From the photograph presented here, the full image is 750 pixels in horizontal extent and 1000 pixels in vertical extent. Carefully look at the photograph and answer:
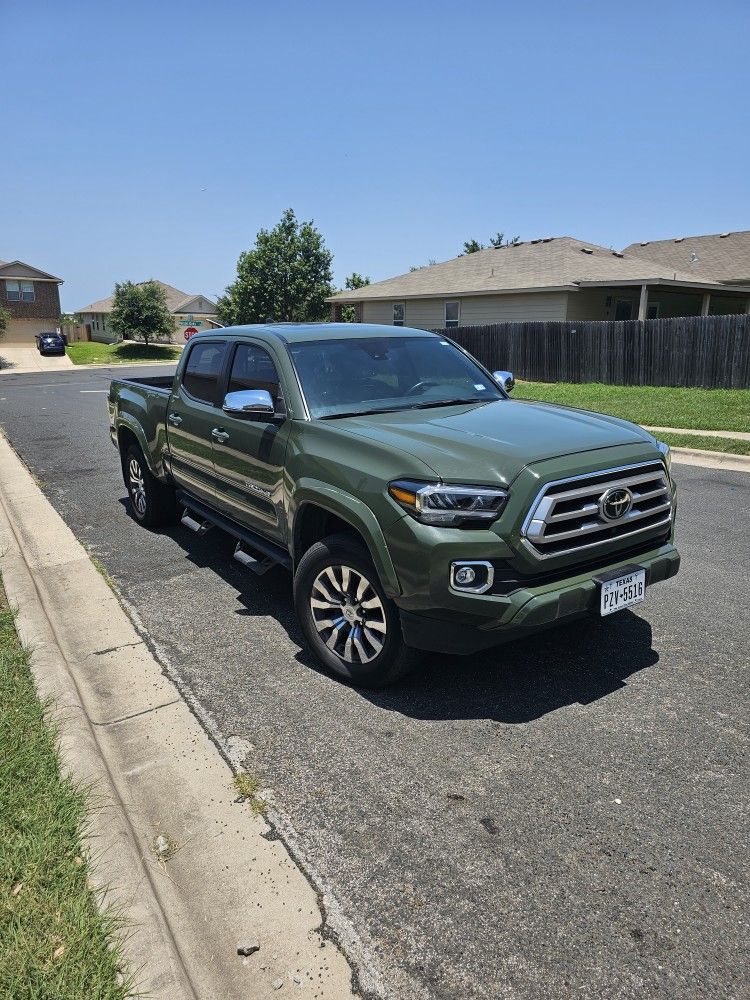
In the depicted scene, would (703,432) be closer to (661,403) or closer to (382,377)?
(661,403)

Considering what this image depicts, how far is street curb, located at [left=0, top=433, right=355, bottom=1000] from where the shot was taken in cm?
224

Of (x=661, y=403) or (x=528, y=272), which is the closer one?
(x=661, y=403)

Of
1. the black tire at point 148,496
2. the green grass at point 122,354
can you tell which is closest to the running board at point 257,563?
the black tire at point 148,496

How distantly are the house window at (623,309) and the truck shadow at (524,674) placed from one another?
24563 millimetres

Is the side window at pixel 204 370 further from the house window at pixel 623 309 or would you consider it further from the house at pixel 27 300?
the house at pixel 27 300

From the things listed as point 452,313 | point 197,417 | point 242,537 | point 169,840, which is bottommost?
point 169,840

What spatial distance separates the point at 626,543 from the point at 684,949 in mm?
1915

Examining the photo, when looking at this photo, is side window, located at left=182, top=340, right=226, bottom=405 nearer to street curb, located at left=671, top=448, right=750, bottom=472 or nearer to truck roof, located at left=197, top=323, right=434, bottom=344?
truck roof, located at left=197, top=323, right=434, bottom=344

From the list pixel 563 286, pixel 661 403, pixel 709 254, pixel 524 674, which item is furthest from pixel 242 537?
pixel 709 254

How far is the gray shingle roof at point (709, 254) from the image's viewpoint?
28703mm

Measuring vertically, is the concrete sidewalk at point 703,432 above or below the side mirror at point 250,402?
below

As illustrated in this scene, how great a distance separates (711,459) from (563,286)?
15553 mm

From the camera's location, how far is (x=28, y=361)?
48000mm

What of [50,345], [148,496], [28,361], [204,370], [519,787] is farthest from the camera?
[50,345]
